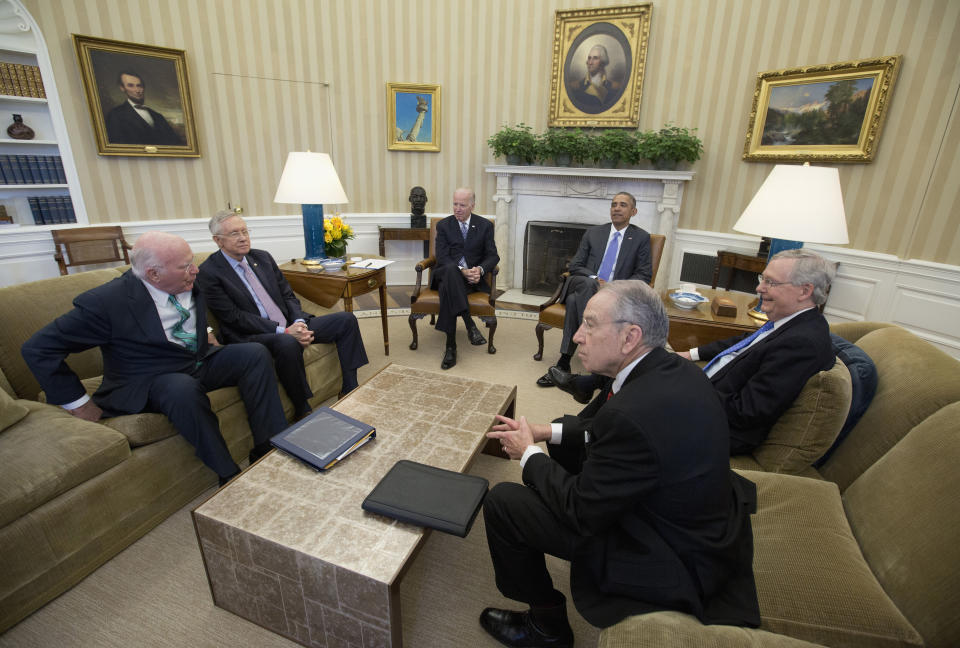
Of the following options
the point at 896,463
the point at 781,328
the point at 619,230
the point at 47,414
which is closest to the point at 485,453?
the point at 781,328

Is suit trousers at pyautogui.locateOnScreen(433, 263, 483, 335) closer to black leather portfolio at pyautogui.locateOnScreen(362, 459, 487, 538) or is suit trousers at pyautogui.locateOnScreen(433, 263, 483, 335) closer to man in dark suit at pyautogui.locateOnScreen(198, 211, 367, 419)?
man in dark suit at pyautogui.locateOnScreen(198, 211, 367, 419)

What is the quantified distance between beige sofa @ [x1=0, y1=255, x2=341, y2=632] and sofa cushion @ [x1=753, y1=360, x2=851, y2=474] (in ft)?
8.09

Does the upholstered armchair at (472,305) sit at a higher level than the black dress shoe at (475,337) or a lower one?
higher

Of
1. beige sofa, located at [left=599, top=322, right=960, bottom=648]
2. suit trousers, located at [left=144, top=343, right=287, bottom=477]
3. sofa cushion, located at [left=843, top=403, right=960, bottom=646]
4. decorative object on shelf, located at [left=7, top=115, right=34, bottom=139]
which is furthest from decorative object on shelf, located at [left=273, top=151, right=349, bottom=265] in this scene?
sofa cushion, located at [left=843, top=403, right=960, bottom=646]

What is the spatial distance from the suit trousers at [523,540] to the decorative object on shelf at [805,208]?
1940mm

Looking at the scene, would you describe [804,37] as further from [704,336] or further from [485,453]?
[485,453]

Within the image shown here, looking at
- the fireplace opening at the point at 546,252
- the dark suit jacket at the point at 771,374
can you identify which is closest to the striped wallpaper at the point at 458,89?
the fireplace opening at the point at 546,252

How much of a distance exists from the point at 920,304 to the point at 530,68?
14.5 feet

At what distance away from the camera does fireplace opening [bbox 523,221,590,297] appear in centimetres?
537

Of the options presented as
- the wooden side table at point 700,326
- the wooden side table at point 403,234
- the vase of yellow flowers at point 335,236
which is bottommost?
the wooden side table at point 700,326

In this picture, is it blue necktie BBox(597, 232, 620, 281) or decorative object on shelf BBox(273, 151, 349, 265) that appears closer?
decorative object on shelf BBox(273, 151, 349, 265)

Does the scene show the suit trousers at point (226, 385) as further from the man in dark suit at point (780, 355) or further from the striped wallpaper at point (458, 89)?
the striped wallpaper at point (458, 89)

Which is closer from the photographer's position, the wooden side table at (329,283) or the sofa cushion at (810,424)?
the sofa cushion at (810,424)

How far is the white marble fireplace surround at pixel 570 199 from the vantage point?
484cm
